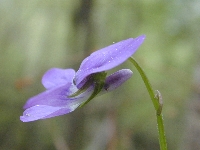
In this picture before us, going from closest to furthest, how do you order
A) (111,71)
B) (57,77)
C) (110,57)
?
(110,57) → (57,77) → (111,71)

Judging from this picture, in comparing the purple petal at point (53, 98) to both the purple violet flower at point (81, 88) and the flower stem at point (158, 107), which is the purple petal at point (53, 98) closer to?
A: the purple violet flower at point (81, 88)

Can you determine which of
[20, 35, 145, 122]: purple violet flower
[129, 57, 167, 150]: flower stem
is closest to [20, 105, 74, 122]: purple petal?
[20, 35, 145, 122]: purple violet flower

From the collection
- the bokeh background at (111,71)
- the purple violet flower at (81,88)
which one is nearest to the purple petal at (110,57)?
the purple violet flower at (81,88)

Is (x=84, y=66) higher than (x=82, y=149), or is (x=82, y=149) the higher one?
(x=84, y=66)

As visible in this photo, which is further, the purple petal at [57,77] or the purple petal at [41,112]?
the purple petal at [57,77]

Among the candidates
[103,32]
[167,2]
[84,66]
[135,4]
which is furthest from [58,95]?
[167,2]

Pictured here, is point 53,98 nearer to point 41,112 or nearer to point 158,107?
point 41,112

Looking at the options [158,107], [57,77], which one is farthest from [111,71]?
[158,107]

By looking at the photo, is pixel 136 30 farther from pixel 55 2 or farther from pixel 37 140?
pixel 37 140
